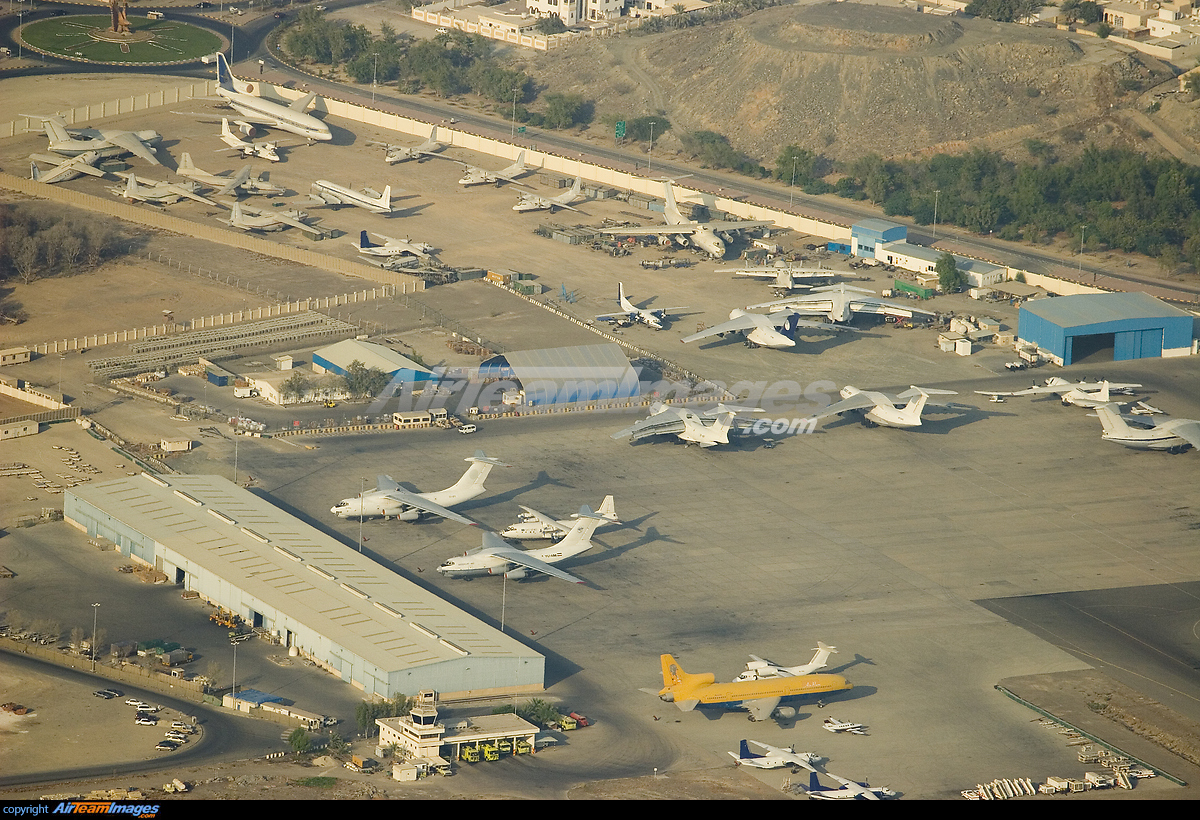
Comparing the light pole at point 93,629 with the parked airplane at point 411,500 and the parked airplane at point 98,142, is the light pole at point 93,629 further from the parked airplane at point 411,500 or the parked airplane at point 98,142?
the parked airplane at point 98,142

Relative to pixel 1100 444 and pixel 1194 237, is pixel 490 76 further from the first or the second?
pixel 1100 444

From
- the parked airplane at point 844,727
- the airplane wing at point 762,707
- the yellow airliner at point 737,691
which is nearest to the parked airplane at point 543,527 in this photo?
the yellow airliner at point 737,691

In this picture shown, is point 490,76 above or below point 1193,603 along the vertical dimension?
above

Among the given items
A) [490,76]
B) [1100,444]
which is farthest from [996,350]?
[490,76]

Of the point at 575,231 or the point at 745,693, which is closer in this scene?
the point at 745,693
